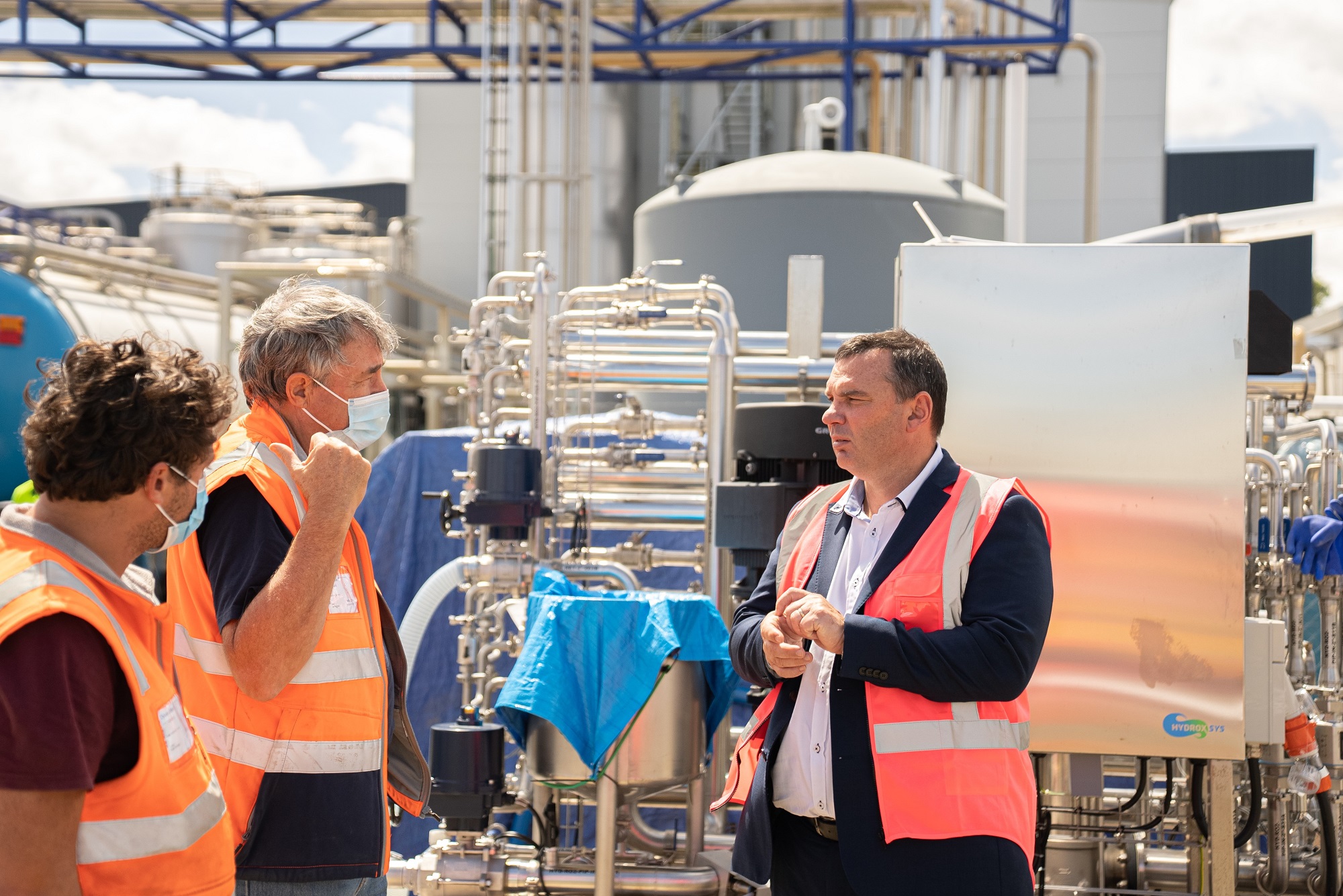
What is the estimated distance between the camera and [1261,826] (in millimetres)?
3740

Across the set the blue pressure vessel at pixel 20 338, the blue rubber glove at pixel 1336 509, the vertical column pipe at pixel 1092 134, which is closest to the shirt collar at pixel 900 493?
the blue rubber glove at pixel 1336 509

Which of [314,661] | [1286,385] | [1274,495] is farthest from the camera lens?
[1286,385]

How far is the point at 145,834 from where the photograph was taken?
1372 millimetres

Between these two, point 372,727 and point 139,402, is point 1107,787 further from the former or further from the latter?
point 139,402

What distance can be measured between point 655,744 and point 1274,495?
2006 mm

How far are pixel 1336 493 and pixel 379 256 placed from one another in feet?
39.3

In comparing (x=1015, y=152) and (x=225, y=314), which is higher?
(x=1015, y=152)

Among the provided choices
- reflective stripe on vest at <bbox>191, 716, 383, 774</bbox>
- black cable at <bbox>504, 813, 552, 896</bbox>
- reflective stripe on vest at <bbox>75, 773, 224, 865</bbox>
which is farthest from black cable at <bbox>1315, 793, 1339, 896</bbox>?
reflective stripe on vest at <bbox>75, 773, 224, 865</bbox>

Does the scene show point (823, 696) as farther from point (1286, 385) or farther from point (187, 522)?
point (1286, 385)

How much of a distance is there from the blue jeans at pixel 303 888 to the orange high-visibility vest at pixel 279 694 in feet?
0.19

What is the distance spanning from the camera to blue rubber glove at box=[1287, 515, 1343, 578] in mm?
3447

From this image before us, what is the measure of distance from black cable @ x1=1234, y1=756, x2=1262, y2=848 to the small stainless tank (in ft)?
5.14

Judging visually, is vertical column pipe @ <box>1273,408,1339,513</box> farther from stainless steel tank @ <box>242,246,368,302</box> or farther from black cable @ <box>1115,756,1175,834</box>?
stainless steel tank @ <box>242,246,368,302</box>

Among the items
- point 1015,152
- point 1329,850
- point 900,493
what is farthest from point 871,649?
point 1015,152
